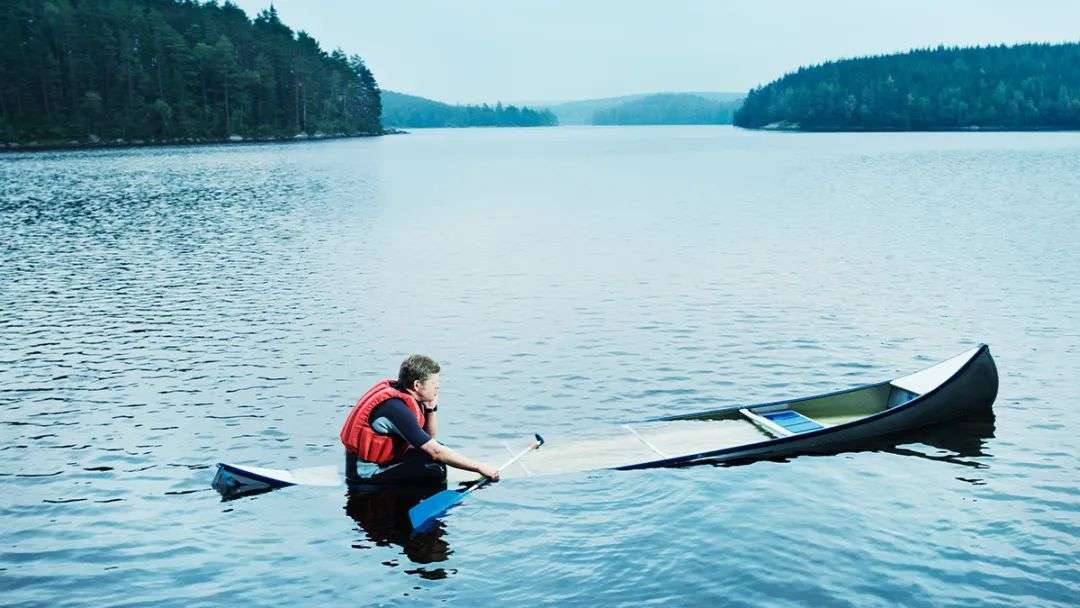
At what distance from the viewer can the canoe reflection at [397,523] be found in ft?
44.4

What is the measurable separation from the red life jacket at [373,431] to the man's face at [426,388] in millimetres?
132

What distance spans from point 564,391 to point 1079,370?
42.0ft

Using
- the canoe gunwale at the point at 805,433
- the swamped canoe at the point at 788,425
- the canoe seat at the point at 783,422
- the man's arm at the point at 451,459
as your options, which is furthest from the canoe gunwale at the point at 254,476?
the canoe seat at the point at 783,422

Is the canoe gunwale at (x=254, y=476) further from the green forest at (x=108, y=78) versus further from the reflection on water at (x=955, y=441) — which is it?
the green forest at (x=108, y=78)

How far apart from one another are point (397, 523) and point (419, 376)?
2350mm

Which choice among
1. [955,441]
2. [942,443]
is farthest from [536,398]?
[955,441]

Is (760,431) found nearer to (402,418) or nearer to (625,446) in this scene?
(625,446)

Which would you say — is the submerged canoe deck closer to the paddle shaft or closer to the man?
the paddle shaft

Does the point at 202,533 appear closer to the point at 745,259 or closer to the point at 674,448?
the point at 674,448

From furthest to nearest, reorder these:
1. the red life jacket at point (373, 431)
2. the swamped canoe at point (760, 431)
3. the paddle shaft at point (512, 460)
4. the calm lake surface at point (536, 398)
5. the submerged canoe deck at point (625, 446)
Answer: the submerged canoe deck at point (625, 446), the swamped canoe at point (760, 431), the paddle shaft at point (512, 460), the red life jacket at point (373, 431), the calm lake surface at point (536, 398)

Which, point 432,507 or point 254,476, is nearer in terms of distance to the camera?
point 432,507

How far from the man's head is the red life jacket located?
15 cm

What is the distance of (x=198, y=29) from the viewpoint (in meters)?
199

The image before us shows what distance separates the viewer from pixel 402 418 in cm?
1413
